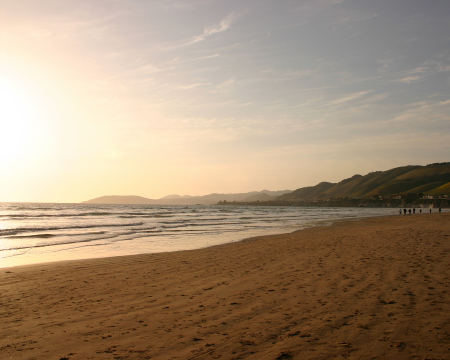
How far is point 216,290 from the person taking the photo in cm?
738

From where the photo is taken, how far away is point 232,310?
5824 millimetres

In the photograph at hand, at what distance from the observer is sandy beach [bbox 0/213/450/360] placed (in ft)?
13.9

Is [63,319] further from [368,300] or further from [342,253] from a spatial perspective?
[342,253]

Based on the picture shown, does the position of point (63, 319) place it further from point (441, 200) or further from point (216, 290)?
point (441, 200)

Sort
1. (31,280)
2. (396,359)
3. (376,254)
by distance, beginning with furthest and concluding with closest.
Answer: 1. (376,254)
2. (31,280)
3. (396,359)

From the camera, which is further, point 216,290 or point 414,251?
point 414,251

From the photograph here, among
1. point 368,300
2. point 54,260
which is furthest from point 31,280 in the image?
point 368,300

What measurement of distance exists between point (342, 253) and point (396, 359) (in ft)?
29.8

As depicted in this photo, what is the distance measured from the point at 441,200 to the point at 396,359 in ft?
450

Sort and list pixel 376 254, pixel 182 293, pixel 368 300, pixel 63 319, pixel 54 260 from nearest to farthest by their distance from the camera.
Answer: pixel 63 319 < pixel 368 300 < pixel 182 293 < pixel 376 254 < pixel 54 260

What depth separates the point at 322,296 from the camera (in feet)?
21.5

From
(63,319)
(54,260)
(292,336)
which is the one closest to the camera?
(292,336)

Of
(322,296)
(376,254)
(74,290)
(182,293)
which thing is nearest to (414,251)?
(376,254)

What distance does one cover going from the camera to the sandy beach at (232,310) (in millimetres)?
4223
